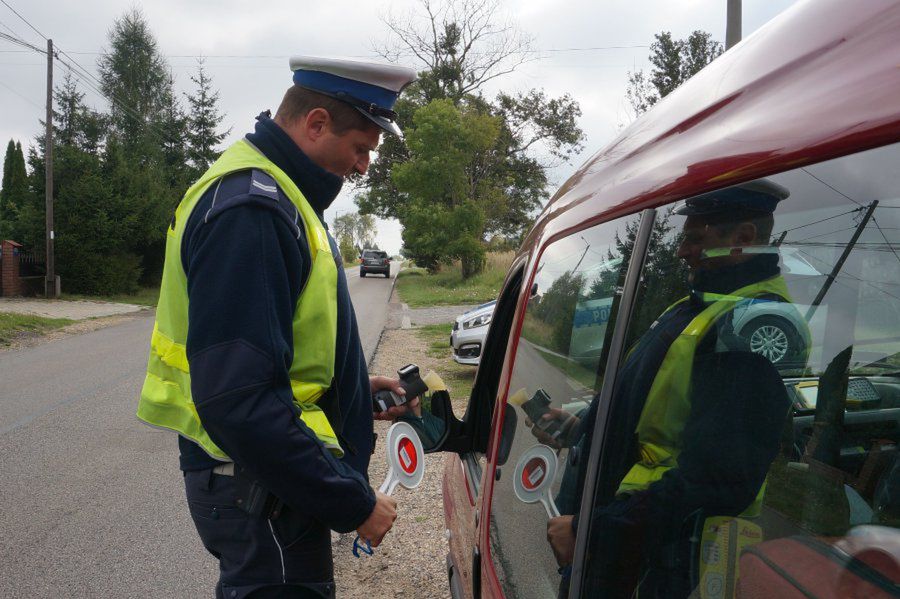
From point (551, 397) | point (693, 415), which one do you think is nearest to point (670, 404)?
point (693, 415)

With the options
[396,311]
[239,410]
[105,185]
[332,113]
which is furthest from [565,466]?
[105,185]

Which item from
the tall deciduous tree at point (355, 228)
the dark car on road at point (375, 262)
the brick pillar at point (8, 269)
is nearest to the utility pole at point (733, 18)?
the brick pillar at point (8, 269)

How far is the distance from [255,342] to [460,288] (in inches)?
1120

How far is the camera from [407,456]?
2055 mm

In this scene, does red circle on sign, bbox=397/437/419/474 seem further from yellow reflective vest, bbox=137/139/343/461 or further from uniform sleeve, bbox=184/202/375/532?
uniform sleeve, bbox=184/202/375/532

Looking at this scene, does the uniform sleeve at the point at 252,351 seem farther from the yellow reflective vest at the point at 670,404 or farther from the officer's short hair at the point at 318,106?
the yellow reflective vest at the point at 670,404

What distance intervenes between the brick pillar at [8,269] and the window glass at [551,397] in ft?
82.5

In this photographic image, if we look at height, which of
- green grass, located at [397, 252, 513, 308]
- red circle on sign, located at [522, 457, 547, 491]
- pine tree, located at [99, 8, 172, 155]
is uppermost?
pine tree, located at [99, 8, 172, 155]

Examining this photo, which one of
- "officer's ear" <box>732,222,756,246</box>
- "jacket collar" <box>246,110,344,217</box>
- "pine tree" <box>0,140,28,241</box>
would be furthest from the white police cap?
"pine tree" <box>0,140,28,241</box>

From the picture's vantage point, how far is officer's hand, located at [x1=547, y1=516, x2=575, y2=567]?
1.40m

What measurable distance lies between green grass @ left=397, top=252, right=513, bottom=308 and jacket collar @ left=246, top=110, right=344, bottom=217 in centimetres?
2101

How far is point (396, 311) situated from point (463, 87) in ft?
66.3

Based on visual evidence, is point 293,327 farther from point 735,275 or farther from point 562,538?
point 735,275

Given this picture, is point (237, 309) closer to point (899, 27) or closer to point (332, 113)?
point (332, 113)
